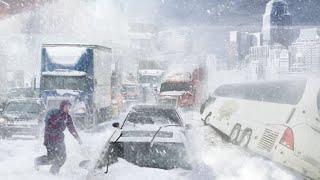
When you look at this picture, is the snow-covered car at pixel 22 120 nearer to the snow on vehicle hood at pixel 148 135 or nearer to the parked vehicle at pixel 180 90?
the snow on vehicle hood at pixel 148 135

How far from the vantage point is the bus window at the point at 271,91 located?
9734 mm

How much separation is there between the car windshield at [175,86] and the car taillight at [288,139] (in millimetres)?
24524

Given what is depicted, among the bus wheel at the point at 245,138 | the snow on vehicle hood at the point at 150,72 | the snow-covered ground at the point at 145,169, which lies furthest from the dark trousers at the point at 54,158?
the snow on vehicle hood at the point at 150,72

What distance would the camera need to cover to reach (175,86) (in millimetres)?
33938

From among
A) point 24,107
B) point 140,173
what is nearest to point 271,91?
point 140,173

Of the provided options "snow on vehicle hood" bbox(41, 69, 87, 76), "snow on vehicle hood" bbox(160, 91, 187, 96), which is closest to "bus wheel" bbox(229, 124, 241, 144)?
"snow on vehicle hood" bbox(41, 69, 87, 76)

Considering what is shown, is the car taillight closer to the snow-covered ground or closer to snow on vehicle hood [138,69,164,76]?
the snow-covered ground

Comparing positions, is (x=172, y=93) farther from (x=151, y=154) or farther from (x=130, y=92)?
(x=151, y=154)

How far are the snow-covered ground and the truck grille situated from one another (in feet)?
1.29

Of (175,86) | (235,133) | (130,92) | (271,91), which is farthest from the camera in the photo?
(130,92)

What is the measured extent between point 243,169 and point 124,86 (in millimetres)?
26614

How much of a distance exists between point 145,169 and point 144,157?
0.68 meters

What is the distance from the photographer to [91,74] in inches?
851

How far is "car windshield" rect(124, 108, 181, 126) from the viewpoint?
1016cm
